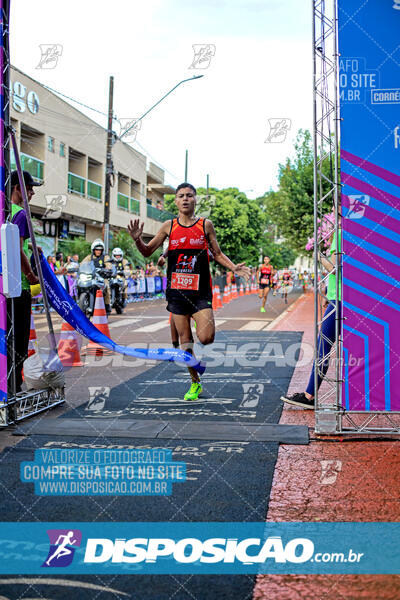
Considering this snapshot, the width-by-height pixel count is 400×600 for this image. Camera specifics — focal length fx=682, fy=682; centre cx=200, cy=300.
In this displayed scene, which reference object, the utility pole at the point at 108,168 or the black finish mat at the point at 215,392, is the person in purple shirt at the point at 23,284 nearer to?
the black finish mat at the point at 215,392

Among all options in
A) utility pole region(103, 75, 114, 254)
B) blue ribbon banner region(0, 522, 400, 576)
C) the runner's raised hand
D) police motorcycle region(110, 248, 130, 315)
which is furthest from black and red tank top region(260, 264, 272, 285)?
blue ribbon banner region(0, 522, 400, 576)

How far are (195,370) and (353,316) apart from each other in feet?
6.90

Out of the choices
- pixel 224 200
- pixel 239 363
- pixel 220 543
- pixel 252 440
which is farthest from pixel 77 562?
pixel 224 200

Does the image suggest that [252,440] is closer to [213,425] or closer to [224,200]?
[213,425]

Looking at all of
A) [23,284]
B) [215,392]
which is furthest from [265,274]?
[23,284]

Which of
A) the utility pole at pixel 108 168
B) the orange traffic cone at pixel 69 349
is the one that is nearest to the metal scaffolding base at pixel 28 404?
the orange traffic cone at pixel 69 349

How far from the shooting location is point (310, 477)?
13.1ft

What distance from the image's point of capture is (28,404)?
19.6 feet

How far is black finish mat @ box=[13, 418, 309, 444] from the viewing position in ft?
16.4

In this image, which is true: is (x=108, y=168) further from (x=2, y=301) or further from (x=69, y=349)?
(x=2, y=301)

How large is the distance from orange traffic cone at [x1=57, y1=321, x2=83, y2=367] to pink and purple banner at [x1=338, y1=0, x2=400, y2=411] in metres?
5.06

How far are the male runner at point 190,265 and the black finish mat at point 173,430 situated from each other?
1.22m

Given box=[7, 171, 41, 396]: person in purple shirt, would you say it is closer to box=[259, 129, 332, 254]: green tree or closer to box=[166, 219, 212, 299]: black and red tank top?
box=[166, 219, 212, 299]: black and red tank top

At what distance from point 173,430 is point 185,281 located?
5.87 ft
